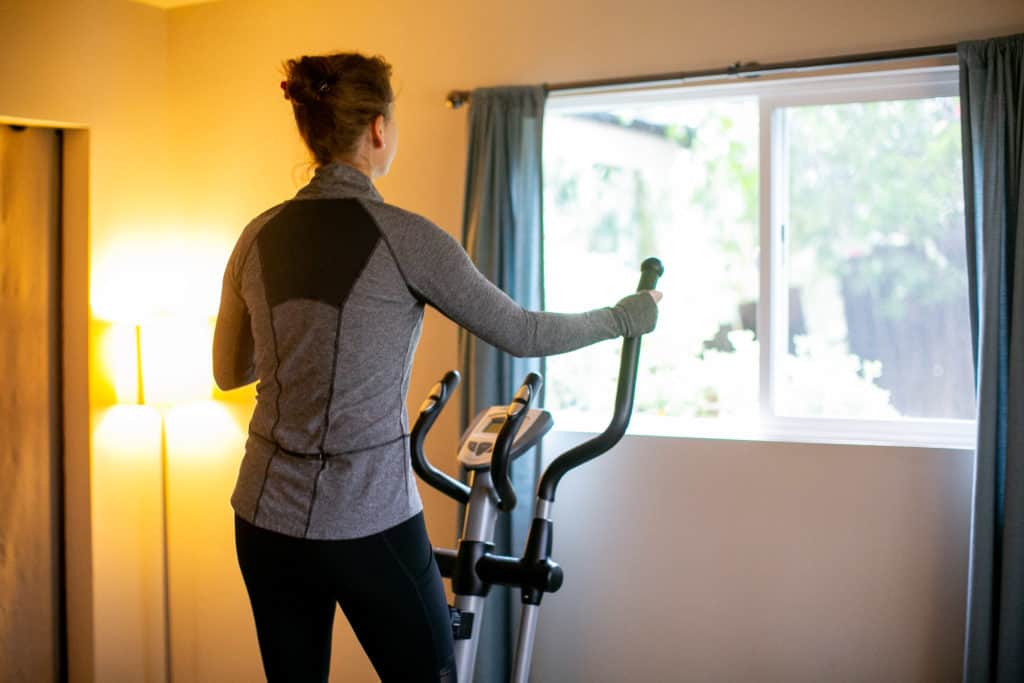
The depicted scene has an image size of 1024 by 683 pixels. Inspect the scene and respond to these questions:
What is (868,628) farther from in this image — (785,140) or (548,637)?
(785,140)

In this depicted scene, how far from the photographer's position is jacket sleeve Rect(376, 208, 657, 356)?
61.6 inches

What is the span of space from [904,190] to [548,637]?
70.6 inches

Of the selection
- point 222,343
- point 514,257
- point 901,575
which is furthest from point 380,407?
point 901,575

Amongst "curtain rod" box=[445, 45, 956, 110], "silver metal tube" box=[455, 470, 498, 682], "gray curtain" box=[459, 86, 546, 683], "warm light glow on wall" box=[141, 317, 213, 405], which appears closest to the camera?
"silver metal tube" box=[455, 470, 498, 682]

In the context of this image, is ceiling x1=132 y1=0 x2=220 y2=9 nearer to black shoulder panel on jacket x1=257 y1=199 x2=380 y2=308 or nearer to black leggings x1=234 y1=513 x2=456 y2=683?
black shoulder panel on jacket x1=257 y1=199 x2=380 y2=308

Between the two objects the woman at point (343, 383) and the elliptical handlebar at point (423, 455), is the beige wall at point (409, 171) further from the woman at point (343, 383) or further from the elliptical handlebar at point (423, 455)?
the woman at point (343, 383)

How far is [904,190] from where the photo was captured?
2.89 m

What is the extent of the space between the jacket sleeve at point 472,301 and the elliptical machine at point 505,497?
219 millimetres

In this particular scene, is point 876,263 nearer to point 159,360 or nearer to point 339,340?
point 339,340

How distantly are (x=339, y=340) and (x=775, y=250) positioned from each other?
1868mm

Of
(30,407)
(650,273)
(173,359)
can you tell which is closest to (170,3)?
(173,359)

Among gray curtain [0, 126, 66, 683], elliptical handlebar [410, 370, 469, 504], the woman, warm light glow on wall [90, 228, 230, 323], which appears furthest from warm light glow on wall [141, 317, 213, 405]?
the woman

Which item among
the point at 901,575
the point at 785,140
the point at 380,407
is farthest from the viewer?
the point at 785,140

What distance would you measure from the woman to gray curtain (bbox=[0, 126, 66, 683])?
2.21 metres
